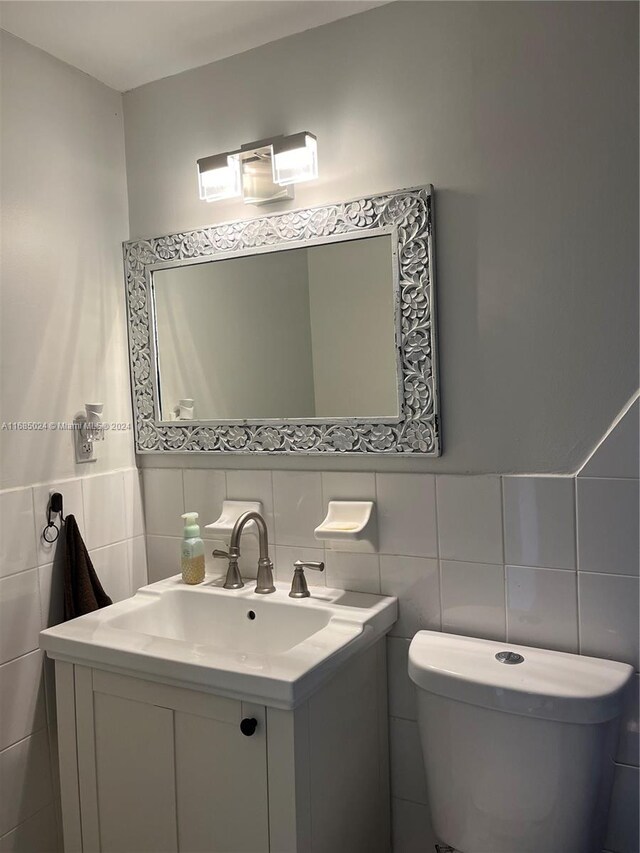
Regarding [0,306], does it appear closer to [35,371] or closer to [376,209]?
[35,371]

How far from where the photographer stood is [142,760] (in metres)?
1.41

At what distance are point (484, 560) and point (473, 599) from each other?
10 cm

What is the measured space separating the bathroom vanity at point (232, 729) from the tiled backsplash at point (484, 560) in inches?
2.3

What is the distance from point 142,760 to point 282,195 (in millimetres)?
1359

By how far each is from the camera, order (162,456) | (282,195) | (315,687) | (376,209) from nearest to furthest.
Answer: (315,687), (376,209), (282,195), (162,456)

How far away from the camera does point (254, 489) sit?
5.92 ft

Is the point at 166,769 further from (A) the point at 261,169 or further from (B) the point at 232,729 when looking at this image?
(A) the point at 261,169

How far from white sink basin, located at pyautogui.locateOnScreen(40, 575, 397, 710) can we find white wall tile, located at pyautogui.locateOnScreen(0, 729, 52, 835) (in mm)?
291

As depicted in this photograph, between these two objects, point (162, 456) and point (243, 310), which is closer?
point (243, 310)

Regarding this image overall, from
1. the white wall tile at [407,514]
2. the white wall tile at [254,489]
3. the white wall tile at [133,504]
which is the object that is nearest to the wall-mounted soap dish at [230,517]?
the white wall tile at [254,489]

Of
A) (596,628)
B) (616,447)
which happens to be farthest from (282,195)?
(596,628)

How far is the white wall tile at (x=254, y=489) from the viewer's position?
5.85 feet

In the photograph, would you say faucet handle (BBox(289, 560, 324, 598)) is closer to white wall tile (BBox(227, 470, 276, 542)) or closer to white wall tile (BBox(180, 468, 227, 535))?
white wall tile (BBox(227, 470, 276, 542))

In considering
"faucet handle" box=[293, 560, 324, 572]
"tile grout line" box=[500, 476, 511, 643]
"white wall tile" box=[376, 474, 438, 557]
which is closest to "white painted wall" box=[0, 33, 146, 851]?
"faucet handle" box=[293, 560, 324, 572]
